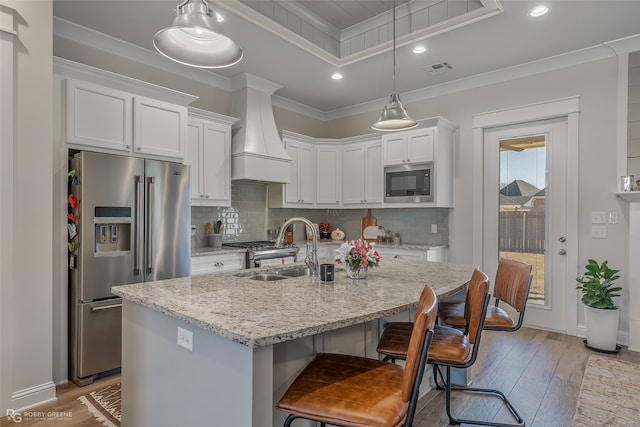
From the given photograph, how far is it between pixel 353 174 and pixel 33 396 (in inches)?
164

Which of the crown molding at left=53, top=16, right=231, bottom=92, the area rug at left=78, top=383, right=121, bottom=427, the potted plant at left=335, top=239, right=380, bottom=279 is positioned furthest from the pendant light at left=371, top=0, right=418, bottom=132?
the area rug at left=78, top=383, right=121, bottom=427

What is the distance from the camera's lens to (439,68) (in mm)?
4055

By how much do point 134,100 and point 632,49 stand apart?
464cm

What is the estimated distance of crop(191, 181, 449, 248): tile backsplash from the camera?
4371 mm

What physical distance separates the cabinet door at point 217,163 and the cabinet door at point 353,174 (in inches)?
71.8

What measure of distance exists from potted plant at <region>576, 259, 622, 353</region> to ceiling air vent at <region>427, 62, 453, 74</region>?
247 centimetres

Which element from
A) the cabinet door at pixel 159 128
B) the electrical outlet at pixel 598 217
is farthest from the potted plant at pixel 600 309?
the cabinet door at pixel 159 128

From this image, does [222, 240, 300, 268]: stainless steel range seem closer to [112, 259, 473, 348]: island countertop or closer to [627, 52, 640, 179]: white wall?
[112, 259, 473, 348]: island countertop

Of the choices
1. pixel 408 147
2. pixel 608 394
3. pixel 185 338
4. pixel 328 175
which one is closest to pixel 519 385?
pixel 608 394

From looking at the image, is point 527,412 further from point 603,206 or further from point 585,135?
point 585,135

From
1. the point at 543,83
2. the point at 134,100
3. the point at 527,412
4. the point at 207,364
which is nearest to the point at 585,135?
the point at 543,83

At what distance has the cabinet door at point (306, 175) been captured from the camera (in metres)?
5.13

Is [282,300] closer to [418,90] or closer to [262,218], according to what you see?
[262,218]

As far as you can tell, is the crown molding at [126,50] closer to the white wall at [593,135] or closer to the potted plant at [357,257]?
the potted plant at [357,257]
